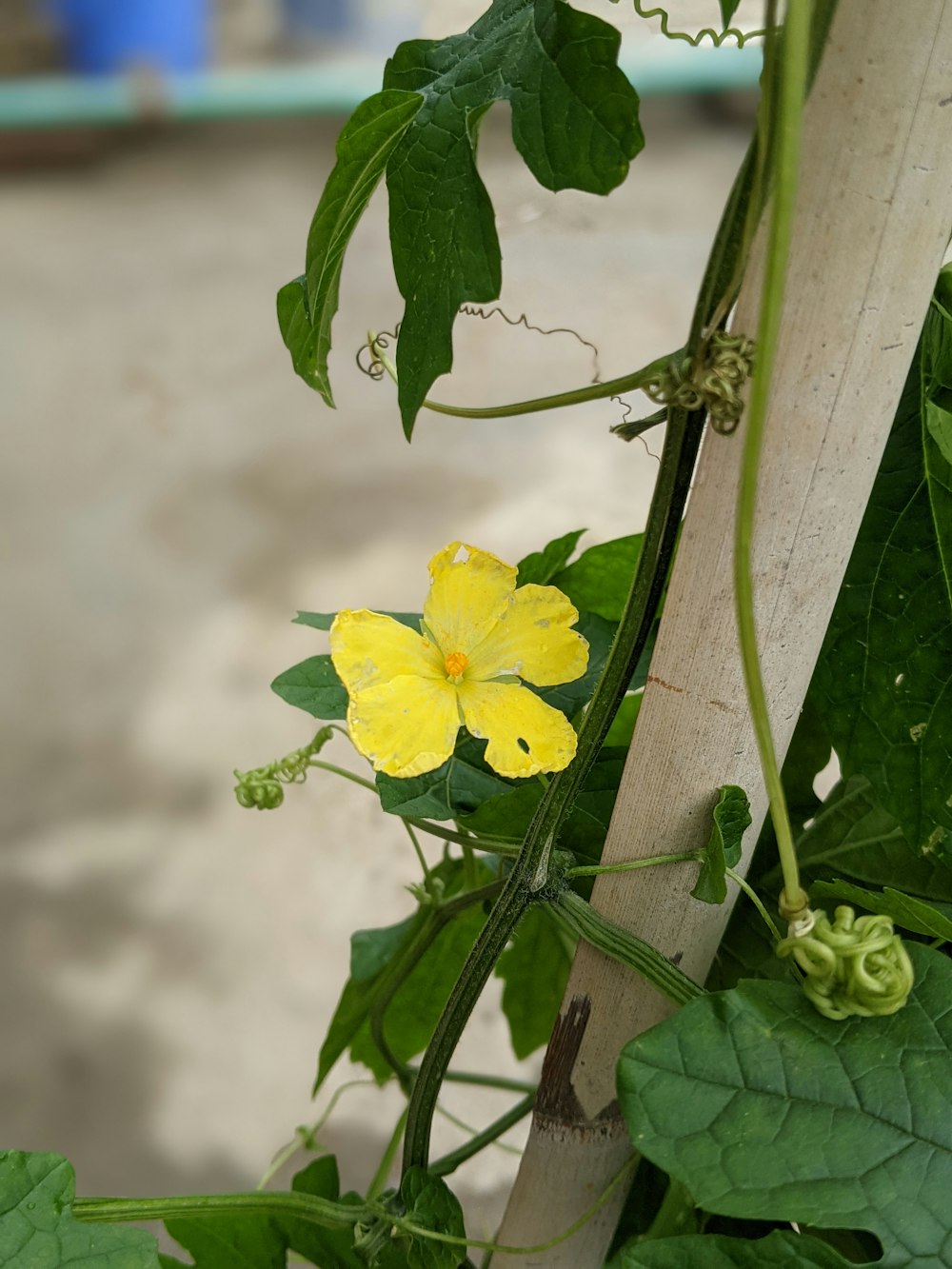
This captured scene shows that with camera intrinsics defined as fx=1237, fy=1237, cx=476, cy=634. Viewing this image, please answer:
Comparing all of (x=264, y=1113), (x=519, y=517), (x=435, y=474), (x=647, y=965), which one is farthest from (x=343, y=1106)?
(x=435, y=474)

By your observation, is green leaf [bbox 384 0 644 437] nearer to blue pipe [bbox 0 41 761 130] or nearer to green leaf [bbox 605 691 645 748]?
green leaf [bbox 605 691 645 748]

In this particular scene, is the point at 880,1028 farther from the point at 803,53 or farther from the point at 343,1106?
the point at 343,1106

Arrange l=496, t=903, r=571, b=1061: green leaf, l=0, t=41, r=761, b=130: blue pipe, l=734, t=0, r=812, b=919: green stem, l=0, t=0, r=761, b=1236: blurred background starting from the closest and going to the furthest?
l=734, t=0, r=812, b=919: green stem < l=496, t=903, r=571, b=1061: green leaf < l=0, t=0, r=761, b=1236: blurred background < l=0, t=41, r=761, b=130: blue pipe

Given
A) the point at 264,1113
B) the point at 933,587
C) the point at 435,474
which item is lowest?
the point at 264,1113

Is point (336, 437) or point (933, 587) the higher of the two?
point (933, 587)

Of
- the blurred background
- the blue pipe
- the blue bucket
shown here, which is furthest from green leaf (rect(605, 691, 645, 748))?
Result: the blue bucket

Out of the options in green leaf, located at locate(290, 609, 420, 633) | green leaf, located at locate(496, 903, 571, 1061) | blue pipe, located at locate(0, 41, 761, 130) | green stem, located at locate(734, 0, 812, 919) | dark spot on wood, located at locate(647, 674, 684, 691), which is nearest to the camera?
green stem, located at locate(734, 0, 812, 919)

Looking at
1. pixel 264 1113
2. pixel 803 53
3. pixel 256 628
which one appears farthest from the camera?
pixel 256 628
